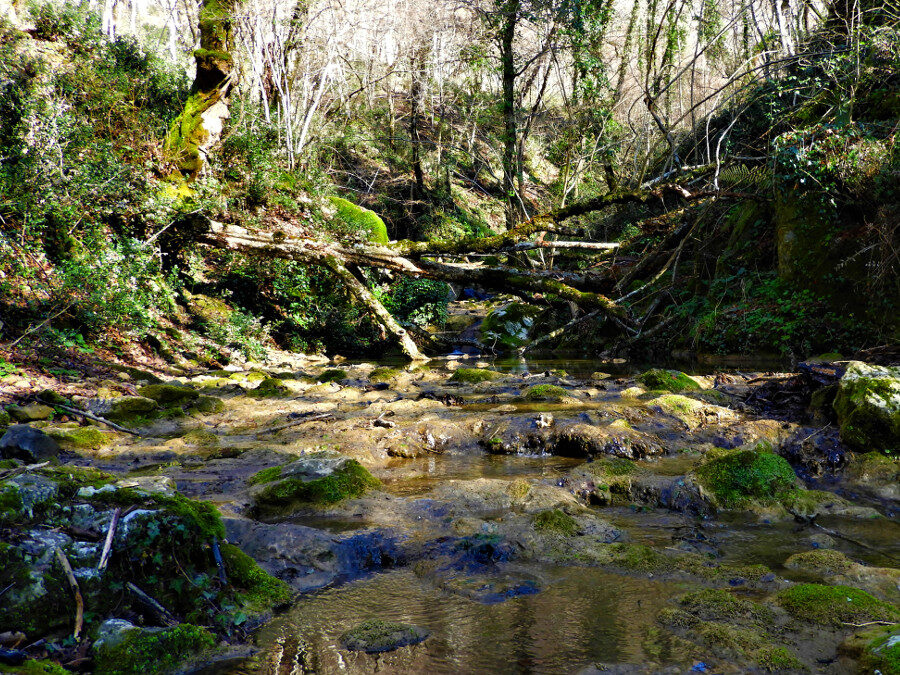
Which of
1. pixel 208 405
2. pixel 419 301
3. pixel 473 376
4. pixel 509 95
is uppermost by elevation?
pixel 509 95

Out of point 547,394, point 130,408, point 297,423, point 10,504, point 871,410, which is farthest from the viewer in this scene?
point 547,394

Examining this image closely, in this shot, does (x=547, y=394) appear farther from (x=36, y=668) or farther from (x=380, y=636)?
(x=36, y=668)

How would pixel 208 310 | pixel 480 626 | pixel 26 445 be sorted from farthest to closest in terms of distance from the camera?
1. pixel 208 310
2. pixel 26 445
3. pixel 480 626

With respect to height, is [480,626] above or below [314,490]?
below

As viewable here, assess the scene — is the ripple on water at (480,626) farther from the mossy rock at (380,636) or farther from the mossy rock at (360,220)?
the mossy rock at (360,220)

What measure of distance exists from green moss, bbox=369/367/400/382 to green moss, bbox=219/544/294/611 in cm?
653

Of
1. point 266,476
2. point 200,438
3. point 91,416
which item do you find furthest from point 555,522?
point 91,416

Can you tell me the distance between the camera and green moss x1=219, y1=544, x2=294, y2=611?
7.69 feet

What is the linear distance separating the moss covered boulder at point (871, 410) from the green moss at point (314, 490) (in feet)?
13.7

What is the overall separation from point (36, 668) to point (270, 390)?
21.0ft

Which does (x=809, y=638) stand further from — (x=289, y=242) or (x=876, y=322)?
(x=289, y=242)

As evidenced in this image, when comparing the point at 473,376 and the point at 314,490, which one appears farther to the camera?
the point at 473,376

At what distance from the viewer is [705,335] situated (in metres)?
10.8

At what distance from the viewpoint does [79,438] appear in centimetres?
495
